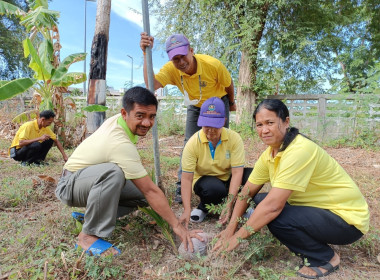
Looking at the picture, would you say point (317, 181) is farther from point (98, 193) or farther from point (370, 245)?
point (98, 193)

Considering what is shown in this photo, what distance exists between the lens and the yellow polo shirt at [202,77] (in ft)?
9.67

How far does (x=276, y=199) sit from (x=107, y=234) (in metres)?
1.26

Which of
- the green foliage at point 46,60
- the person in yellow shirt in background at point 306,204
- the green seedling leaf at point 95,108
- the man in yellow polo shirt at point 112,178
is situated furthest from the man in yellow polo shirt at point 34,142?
the person in yellow shirt in background at point 306,204

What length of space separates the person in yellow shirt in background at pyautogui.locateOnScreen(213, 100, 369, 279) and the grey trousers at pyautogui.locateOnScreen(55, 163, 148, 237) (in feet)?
2.70

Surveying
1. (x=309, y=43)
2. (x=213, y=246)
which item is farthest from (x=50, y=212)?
(x=309, y=43)

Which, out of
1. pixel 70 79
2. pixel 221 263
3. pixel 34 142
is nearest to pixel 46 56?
pixel 70 79

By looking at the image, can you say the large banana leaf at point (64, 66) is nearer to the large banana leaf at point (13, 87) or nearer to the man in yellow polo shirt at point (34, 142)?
the man in yellow polo shirt at point (34, 142)

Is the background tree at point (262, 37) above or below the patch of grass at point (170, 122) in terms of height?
above

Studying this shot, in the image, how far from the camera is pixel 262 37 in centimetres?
952

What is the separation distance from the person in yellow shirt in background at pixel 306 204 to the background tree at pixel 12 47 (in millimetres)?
20459

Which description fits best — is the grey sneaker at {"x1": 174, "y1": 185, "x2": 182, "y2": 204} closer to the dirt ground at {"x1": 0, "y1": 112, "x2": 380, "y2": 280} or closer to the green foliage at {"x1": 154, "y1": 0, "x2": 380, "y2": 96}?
the dirt ground at {"x1": 0, "y1": 112, "x2": 380, "y2": 280}

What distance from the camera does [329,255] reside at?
1.91m

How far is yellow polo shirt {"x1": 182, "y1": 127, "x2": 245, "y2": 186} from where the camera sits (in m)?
2.59

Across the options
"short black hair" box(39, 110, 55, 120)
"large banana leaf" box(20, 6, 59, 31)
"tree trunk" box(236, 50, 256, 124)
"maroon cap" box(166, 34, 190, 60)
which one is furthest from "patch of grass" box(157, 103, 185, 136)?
"maroon cap" box(166, 34, 190, 60)
